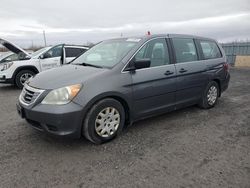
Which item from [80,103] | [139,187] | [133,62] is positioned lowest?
[139,187]

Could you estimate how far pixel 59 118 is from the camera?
10.9 feet

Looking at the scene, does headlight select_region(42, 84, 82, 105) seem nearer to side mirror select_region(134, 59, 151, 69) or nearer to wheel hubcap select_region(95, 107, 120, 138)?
wheel hubcap select_region(95, 107, 120, 138)

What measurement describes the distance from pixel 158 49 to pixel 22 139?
2.87m

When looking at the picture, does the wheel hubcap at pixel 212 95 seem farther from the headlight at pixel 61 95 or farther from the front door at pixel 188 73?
the headlight at pixel 61 95

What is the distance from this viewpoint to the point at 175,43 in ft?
16.0

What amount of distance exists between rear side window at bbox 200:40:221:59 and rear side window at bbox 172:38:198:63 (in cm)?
39

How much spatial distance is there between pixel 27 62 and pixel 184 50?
237 inches

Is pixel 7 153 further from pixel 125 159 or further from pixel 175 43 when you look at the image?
pixel 175 43

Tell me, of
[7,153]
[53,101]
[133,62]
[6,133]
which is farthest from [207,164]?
[6,133]

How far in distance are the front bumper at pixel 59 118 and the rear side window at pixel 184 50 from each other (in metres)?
2.43

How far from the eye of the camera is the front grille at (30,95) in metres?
3.53

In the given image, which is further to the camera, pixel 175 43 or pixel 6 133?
pixel 175 43

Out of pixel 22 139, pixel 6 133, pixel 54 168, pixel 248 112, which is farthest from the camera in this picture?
pixel 248 112

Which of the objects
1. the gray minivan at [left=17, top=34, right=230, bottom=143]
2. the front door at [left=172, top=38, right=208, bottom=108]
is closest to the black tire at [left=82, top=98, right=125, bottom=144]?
the gray minivan at [left=17, top=34, right=230, bottom=143]
